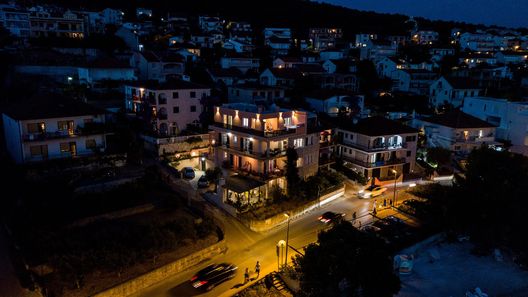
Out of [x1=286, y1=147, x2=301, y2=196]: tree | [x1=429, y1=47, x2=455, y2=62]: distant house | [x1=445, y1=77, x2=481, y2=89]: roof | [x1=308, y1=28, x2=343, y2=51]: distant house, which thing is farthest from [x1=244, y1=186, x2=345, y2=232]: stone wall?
[x1=308, y1=28, x2=343, y2=51]: distant house

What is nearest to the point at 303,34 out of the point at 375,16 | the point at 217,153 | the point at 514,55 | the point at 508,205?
the point at 514,55

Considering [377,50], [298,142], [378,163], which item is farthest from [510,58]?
[298,142]

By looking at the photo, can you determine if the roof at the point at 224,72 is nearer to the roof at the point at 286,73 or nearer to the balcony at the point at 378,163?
the roof at the point at 286,73

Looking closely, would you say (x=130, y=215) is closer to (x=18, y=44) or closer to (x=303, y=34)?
(x=18, y=44)

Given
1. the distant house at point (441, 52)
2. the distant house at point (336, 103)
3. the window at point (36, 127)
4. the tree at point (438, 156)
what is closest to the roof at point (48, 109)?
the window at point (36, 127)

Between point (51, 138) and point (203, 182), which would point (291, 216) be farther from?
point (51, 138)

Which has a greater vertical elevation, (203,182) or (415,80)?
(415,80)
